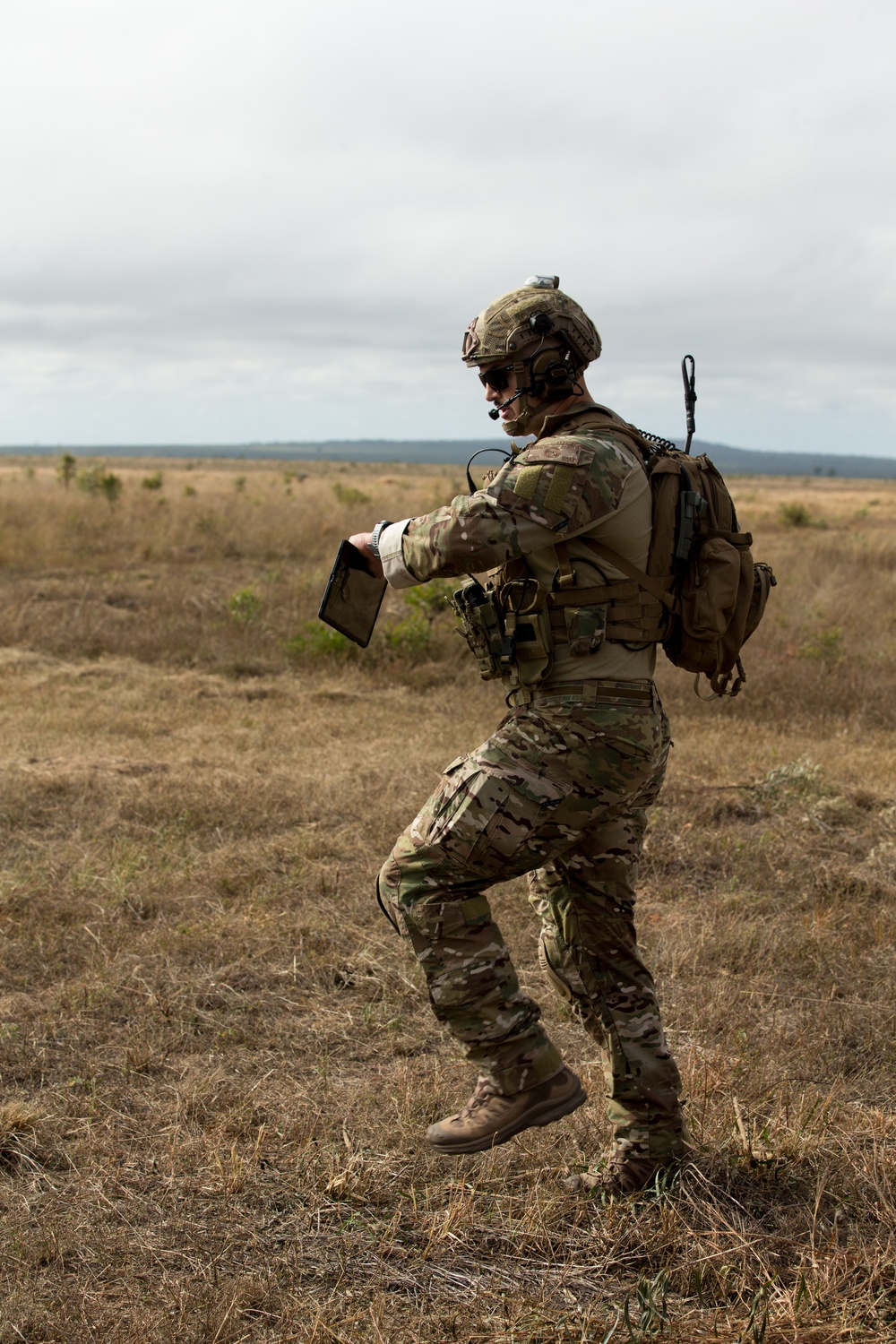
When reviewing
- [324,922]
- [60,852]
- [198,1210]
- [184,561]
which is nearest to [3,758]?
[60,852]

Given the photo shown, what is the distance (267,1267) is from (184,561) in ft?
41.5

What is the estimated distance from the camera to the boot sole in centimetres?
269

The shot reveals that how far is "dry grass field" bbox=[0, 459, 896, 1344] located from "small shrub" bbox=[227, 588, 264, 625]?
2.02 metres

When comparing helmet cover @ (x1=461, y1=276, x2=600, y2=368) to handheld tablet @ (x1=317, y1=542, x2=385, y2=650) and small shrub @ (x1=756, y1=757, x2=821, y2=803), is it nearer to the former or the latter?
handheld tablet @ (x1=317, y1=542, x2=385, y2=650)

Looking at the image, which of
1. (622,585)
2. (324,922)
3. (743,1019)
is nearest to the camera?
(622,585)

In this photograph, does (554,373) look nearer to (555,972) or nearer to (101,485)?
(555,972)

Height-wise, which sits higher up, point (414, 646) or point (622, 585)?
point (622, 585)

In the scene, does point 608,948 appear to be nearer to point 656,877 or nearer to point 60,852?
point 656,877

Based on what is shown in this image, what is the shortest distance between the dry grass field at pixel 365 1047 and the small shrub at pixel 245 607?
6.63 feet

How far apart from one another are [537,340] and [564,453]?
0.38m

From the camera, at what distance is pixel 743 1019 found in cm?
394

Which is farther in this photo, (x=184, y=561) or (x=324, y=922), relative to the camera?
(x=184, y=561)

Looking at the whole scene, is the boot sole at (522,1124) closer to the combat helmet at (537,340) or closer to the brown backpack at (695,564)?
the brown backpack at (695,564)


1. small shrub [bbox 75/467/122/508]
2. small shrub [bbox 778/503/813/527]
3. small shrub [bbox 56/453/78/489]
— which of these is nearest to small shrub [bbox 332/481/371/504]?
small shrub [bbox 75/467/122/508]
